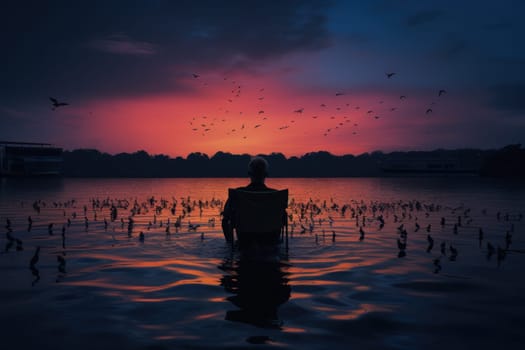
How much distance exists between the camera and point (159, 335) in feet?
15.7

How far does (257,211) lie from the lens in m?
8.63

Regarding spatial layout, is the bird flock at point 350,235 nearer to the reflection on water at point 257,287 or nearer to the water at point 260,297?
the water at point 260,297

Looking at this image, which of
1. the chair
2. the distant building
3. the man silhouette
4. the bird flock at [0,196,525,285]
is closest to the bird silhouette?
the bird flock at [0,196,525,285]

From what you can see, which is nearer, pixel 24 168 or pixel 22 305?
pixel 22 305

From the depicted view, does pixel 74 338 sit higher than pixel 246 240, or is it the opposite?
pixel 246 240

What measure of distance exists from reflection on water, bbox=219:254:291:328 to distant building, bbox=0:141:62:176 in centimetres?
13406

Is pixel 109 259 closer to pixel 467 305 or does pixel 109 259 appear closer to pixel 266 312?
pixel 266 312

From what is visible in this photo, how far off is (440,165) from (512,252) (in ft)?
574

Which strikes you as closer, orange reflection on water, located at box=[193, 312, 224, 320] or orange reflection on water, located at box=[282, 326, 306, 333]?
orange reflection on water, located at box=[282, 326, 306, 333]

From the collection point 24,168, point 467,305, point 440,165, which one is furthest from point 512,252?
point 440,165

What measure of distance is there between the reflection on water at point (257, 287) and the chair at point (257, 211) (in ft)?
2.43

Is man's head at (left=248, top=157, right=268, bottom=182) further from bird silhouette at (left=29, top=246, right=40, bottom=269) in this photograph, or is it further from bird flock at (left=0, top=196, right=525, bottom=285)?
bird silhouette at (left=29, top=246, right=40, bottom=269)

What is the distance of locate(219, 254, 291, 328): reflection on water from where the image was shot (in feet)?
17.8

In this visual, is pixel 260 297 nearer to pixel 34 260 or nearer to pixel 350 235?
pixel 34 260
